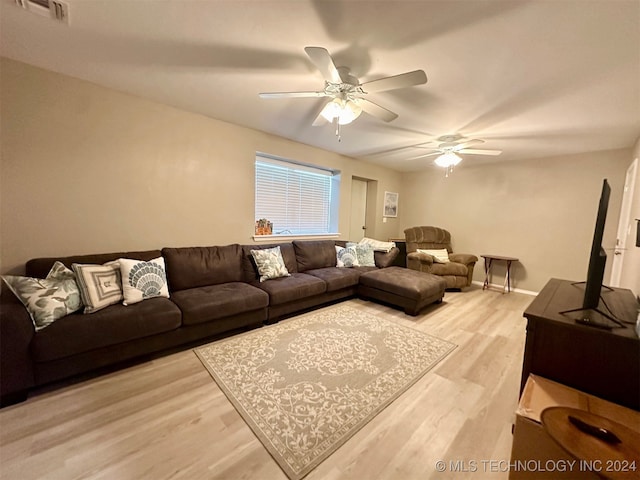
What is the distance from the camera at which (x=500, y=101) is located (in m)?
2.29

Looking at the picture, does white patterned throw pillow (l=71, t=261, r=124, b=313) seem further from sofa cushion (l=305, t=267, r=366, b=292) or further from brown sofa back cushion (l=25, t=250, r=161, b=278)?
sofa cushion (l=305, t=267, r=366, b=292)

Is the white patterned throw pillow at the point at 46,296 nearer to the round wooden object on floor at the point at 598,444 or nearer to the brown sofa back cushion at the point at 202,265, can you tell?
the brown sofa back cushion at the point at 202,265

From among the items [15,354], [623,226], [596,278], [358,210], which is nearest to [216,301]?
[15,354]

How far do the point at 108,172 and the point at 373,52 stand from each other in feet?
8.64

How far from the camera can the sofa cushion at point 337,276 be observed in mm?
3389

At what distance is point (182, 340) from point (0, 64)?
2603 millimetres

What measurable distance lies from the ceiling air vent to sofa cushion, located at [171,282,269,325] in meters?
2.11

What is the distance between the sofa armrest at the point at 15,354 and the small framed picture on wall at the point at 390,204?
5.52 m


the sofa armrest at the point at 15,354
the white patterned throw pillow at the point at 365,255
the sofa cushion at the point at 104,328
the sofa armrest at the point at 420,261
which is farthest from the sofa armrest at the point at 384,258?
the sofa armrest at the point at 15,354

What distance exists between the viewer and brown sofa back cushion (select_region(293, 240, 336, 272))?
3797 millimetres

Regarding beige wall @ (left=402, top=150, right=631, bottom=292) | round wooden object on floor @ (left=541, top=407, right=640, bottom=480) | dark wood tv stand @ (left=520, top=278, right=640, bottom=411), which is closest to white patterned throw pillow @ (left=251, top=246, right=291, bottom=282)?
dark wood tv stand @ (left=520, top=278, right=640, bottom=411)

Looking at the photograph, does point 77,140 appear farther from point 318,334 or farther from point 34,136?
point 318,334

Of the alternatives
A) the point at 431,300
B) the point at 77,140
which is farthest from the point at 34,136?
the point at 431,300

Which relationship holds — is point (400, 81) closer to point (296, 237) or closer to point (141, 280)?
point (141, 280)
